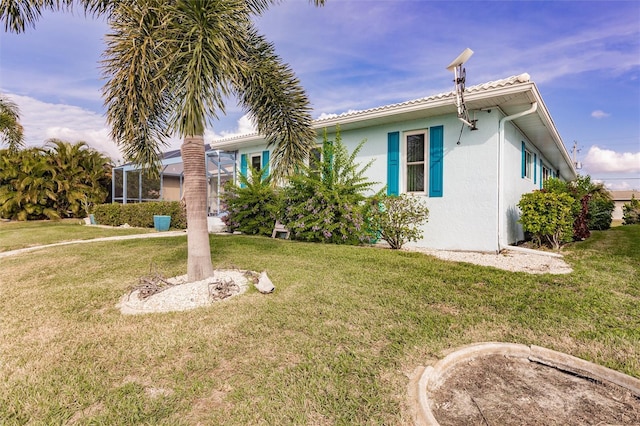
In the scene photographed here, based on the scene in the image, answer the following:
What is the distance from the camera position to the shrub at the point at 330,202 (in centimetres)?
746

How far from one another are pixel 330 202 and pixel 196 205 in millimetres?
3842

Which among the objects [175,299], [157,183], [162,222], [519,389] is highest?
[157,183]

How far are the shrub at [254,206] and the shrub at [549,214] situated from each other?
250 inches

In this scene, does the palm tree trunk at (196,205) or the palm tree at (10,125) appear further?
the palm tree at (10,125)

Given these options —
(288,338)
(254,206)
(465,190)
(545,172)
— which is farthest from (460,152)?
(545,172)

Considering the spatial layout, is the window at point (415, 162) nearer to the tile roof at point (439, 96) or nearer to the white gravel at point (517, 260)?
the tile roof at point (439, 96)

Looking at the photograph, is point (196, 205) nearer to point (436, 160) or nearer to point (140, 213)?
point (436, 160)

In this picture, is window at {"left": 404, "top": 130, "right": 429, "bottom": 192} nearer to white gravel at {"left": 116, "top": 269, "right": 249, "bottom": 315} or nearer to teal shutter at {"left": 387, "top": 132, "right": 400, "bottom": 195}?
teal shutter at {"left": 387, "top": 132, "right": 400, "bottom": 195}

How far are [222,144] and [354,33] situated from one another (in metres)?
→ 6.17

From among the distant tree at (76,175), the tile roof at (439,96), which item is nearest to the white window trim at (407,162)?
the tile roof at (439,96)

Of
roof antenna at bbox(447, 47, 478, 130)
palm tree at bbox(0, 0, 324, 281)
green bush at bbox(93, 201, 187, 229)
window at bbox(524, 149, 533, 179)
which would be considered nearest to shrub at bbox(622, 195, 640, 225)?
window at bbox(524, 149, 533, 179)

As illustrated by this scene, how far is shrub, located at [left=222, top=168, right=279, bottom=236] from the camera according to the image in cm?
946

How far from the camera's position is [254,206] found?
9.63 m

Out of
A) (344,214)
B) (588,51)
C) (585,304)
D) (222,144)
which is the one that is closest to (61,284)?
(344,214)
